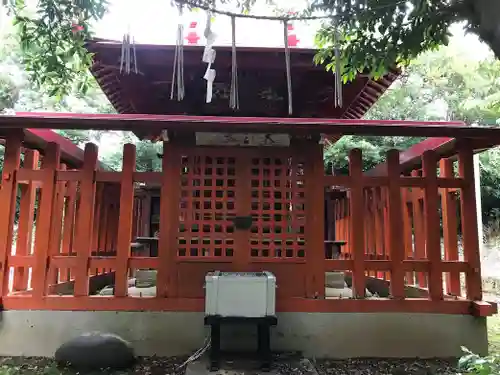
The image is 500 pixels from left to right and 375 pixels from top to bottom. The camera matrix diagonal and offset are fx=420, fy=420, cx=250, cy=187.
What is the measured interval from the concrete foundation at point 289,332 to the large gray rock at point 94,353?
279 mm

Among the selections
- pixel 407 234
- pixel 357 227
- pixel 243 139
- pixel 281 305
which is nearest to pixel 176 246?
pixel 281 305

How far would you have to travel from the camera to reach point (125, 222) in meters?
5.53

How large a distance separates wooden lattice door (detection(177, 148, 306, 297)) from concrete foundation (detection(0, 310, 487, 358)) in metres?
0.48

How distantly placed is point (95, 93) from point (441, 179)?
1593cm

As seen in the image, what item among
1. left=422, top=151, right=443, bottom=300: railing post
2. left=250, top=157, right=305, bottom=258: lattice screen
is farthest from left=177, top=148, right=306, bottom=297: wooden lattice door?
left=422, top=151, right=443, bottom=300: railing post

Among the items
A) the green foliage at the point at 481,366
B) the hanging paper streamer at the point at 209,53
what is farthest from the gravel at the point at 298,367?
the hanging paper streamer at the point at 209,53

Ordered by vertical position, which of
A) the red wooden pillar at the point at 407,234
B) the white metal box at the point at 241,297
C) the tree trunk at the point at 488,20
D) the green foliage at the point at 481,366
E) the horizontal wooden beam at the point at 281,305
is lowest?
the green foliage at the point at 481,366

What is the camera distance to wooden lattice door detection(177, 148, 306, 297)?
18.3 ft

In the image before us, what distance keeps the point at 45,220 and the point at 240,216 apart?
8.35 ft

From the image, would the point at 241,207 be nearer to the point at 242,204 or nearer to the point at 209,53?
the point at 242,204

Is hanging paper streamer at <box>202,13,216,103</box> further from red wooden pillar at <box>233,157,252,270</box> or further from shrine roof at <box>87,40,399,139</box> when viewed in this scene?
red wooden pillar at <box>233,157,252,270</box>

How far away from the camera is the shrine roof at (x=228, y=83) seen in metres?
5.59

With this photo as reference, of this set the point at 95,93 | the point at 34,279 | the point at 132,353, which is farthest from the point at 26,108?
the point at 132,353

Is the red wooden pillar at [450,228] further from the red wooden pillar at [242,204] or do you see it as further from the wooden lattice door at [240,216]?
the red wooden pillar at [242,204]
